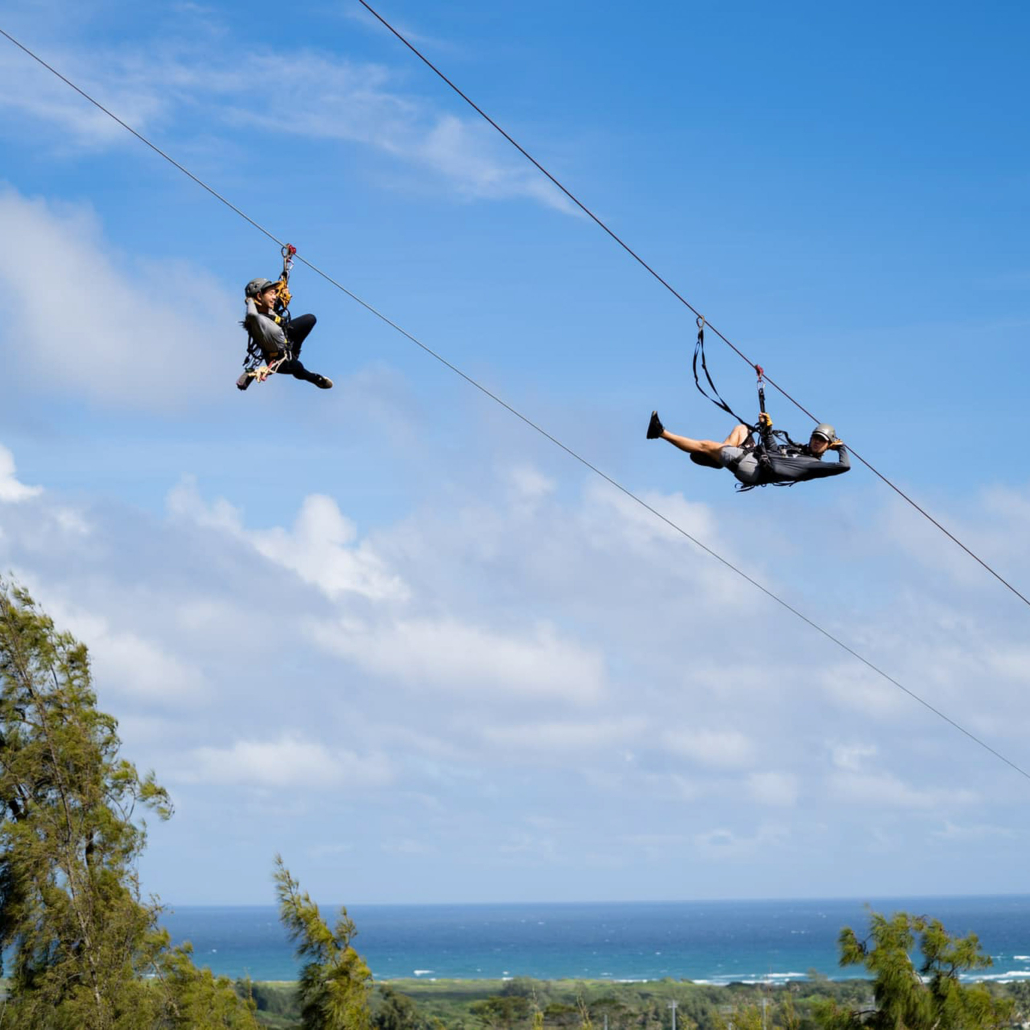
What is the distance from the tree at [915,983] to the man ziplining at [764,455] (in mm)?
12189

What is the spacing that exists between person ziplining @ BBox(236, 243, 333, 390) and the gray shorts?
157 inches

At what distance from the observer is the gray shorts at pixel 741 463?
12695mm

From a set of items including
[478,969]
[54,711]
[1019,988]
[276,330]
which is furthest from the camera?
[478,969]

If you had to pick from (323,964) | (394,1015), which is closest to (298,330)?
(323,964)

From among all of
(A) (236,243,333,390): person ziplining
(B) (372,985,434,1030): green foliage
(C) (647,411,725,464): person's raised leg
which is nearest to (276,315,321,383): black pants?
(A) (236,243,333,390): person ziplining

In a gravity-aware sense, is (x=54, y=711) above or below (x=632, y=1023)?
above

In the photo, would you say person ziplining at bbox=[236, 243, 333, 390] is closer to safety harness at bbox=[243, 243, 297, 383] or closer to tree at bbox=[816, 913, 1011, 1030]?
safety harness at bbox=[243, 243, 297, 383]

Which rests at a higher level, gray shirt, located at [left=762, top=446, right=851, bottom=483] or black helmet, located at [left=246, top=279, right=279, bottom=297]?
black helmet, located at [left=246, top=279, right=279, bottom=297]

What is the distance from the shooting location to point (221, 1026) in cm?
2380

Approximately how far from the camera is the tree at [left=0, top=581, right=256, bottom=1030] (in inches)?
908

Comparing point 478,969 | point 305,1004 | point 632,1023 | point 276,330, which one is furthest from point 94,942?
→ point 478,969

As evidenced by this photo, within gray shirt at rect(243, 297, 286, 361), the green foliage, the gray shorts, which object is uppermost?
gray shirt at rect(243, 297, 286, 361)

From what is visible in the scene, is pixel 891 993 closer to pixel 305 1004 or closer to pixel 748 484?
pixel 305 1004

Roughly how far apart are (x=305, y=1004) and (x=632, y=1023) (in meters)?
75.2
